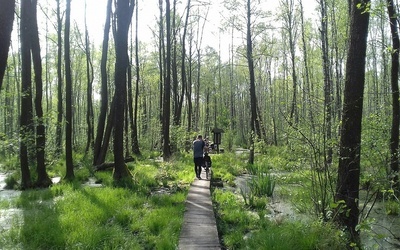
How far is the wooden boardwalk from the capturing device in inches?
201

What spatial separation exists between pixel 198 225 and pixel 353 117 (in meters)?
3.47

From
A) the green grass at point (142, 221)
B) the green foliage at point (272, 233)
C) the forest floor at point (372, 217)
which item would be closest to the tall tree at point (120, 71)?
the green grass at point (142, 221)

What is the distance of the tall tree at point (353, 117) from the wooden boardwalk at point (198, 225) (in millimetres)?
2395

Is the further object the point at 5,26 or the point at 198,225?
the point at 198,225

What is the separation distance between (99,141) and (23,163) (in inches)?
176

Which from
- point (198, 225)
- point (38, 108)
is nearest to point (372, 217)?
point (198, 225)

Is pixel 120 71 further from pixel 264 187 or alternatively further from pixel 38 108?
pixel 264 187

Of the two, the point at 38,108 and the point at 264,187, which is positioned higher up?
the point at 38,108

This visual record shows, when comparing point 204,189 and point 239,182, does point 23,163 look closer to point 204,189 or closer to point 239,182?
point 204,189

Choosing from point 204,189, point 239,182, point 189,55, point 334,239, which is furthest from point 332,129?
point 189,55

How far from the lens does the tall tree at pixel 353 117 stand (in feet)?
19.1

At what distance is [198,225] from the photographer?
6.11 metres

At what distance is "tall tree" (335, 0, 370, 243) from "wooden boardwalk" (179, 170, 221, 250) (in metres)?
2.39

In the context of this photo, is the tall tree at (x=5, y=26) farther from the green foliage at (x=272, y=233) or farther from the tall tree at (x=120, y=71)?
the tall tree at (x=120, y=71)
